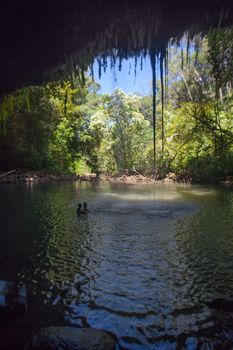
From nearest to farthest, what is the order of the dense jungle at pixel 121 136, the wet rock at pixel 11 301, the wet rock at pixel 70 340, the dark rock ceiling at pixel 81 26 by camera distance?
the wet rock at pixel 70 340 → the dark rock ceiling at pixel 81 26 → the wet rock at pixel 11 301 → the dense jungle at pixel 121 136

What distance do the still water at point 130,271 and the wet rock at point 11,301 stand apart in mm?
180

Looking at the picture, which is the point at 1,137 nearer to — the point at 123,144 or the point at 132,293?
the point at 123,144

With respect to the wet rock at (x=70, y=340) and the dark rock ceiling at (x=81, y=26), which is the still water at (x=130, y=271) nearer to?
the wet rock at (x=70, y=340)

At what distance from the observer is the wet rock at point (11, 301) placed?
4.87 meters

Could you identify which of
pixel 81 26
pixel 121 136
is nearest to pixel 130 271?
pixel 81 26

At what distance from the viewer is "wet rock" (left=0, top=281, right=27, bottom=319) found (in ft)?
16.0

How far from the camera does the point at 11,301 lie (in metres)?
4.96

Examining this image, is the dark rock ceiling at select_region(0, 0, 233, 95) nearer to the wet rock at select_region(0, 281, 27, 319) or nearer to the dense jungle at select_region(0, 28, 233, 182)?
the wet rock at select_region(0, 281, 27, 319)

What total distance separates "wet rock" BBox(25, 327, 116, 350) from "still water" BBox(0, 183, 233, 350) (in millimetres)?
433

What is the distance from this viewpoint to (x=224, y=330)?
4508 millimetres

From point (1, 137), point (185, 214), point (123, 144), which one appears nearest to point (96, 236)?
point (185, 214)

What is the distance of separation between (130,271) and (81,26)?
495cm

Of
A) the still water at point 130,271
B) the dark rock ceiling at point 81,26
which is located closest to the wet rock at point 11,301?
the still water at point 130,271

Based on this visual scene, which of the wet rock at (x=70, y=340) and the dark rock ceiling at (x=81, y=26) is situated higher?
the dark rock ceiling at (x=81, y=26)
